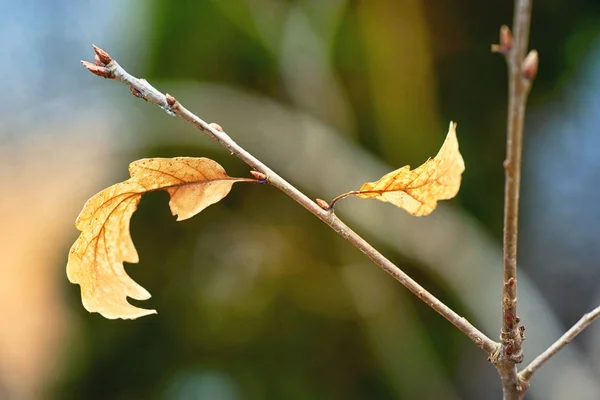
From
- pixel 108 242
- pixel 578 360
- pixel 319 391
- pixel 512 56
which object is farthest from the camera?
pixel 319 391

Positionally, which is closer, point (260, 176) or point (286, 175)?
point (260, 176)

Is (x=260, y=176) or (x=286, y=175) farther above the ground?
(x=260, y=176)

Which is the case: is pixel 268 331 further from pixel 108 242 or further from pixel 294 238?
pixel 108 242

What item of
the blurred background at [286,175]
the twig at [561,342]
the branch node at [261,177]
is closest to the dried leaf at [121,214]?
the branch node at [261,177]

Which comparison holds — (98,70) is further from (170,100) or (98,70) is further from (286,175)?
(286,175)

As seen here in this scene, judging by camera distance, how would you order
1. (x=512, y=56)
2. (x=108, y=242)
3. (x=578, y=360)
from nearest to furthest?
(x=512, y=56)
(x=108, y=242)
(x=578, y=360)

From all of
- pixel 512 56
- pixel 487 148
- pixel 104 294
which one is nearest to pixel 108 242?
pixel 104 294

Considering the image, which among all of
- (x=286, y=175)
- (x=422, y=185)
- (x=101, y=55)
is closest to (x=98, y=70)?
(x=101, y=55)
